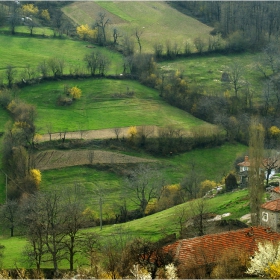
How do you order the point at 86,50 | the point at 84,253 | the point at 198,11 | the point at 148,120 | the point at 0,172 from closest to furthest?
1. the point at 84,253
2. the point at 0,172
3. the point at 148,120
4. the point at 86,50
5. the point at 198,11

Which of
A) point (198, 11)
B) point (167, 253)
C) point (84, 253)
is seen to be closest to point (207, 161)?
point (84, 253)

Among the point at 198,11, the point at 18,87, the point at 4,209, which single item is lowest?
the point at 4,209

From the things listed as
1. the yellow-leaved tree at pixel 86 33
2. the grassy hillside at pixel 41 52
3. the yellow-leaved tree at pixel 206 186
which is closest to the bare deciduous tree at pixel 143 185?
the yellow-leaved tree at pixel 206 186

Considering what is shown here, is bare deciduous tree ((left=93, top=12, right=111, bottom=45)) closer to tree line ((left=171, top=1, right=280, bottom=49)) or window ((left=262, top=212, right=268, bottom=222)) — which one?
tree line ((left=171, top=1, right=280, bottom=49))

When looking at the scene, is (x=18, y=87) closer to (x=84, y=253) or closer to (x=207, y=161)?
(x=207, y=161)

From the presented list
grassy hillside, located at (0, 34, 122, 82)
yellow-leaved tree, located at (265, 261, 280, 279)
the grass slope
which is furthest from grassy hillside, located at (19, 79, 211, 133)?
yellow-leaved tree, located at (265, 261, 280, 279)
